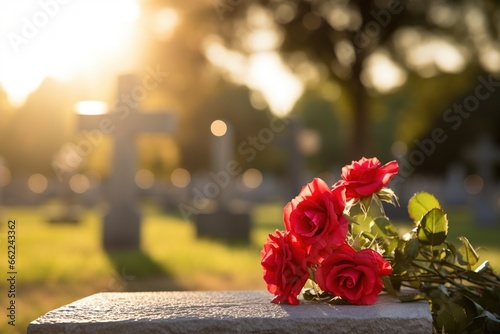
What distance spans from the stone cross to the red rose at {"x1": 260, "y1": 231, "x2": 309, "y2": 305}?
9.29 meters

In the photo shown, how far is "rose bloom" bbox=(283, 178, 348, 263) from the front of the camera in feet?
8.52

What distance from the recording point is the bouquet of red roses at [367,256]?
264 centimetres

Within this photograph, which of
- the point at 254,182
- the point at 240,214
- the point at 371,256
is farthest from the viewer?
the point at 254,182

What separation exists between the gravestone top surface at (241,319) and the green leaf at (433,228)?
0.32 m

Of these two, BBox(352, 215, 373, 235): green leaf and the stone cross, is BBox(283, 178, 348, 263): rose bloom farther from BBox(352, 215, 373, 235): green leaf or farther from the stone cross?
the stone cross

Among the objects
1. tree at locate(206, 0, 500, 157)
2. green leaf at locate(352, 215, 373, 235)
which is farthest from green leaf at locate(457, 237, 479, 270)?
tree at locate(206, 0, 500, 157)

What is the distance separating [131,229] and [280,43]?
31.8 feet

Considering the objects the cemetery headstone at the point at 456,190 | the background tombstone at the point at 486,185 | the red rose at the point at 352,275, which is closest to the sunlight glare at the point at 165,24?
the background tombstone at the point at 486,185

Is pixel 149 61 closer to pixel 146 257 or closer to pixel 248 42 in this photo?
pixel 248 42

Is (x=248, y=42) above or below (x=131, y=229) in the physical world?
above

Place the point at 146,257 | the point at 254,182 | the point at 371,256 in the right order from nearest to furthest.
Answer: the point at 371,256
the point at 146,257
the point at 254,182

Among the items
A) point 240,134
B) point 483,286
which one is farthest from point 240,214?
point 240,134

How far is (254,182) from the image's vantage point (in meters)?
58.2

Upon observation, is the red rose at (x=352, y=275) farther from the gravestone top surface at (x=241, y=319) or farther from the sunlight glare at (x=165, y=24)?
the sunlight glare at (x=165, y=24)
